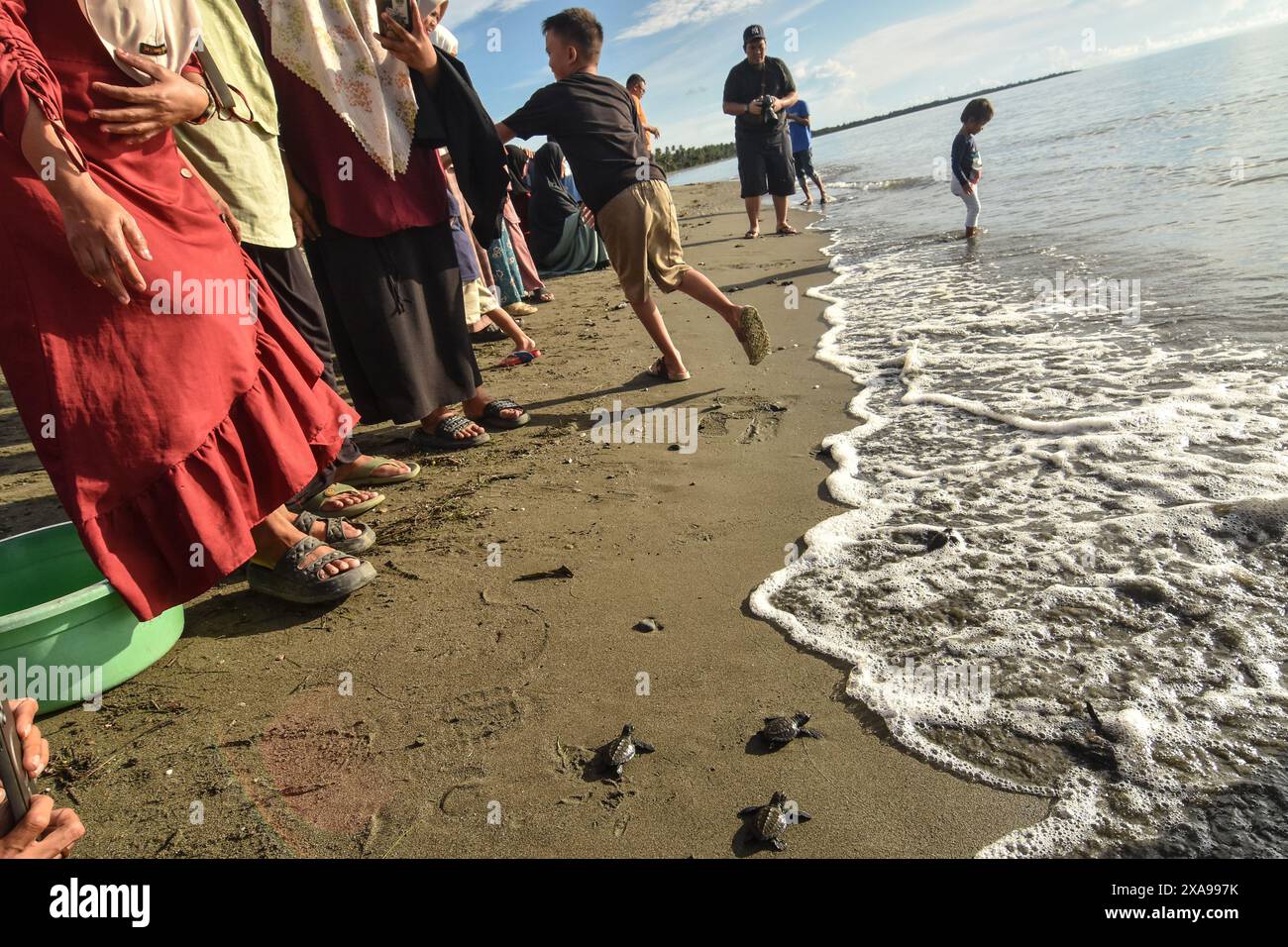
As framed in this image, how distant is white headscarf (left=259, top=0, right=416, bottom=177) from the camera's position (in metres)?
2.70

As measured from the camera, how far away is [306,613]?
89.9 inches

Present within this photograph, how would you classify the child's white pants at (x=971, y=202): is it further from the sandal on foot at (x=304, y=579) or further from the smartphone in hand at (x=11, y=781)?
the smartphone in hand at (x=11, y=781)

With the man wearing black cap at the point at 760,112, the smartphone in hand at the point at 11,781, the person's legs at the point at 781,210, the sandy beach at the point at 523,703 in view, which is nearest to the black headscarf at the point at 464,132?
the sandy beach at the point at 523,703

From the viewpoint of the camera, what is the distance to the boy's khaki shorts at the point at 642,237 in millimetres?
3930

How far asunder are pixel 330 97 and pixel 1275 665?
3388 millimetres

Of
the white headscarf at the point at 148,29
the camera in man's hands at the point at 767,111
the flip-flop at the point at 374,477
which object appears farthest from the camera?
the camera in man's hands at the point at 767,111

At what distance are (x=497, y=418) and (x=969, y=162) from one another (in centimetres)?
593

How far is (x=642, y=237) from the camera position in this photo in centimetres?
394

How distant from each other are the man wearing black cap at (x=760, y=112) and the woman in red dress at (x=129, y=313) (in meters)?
6.95

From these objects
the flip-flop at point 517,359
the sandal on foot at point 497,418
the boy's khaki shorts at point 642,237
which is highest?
the boy's khaki shorts at point 642,237

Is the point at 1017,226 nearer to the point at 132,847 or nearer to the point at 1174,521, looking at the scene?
the point at 1174,521

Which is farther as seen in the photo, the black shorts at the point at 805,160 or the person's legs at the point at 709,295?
the black shorts at the point at 805,160
